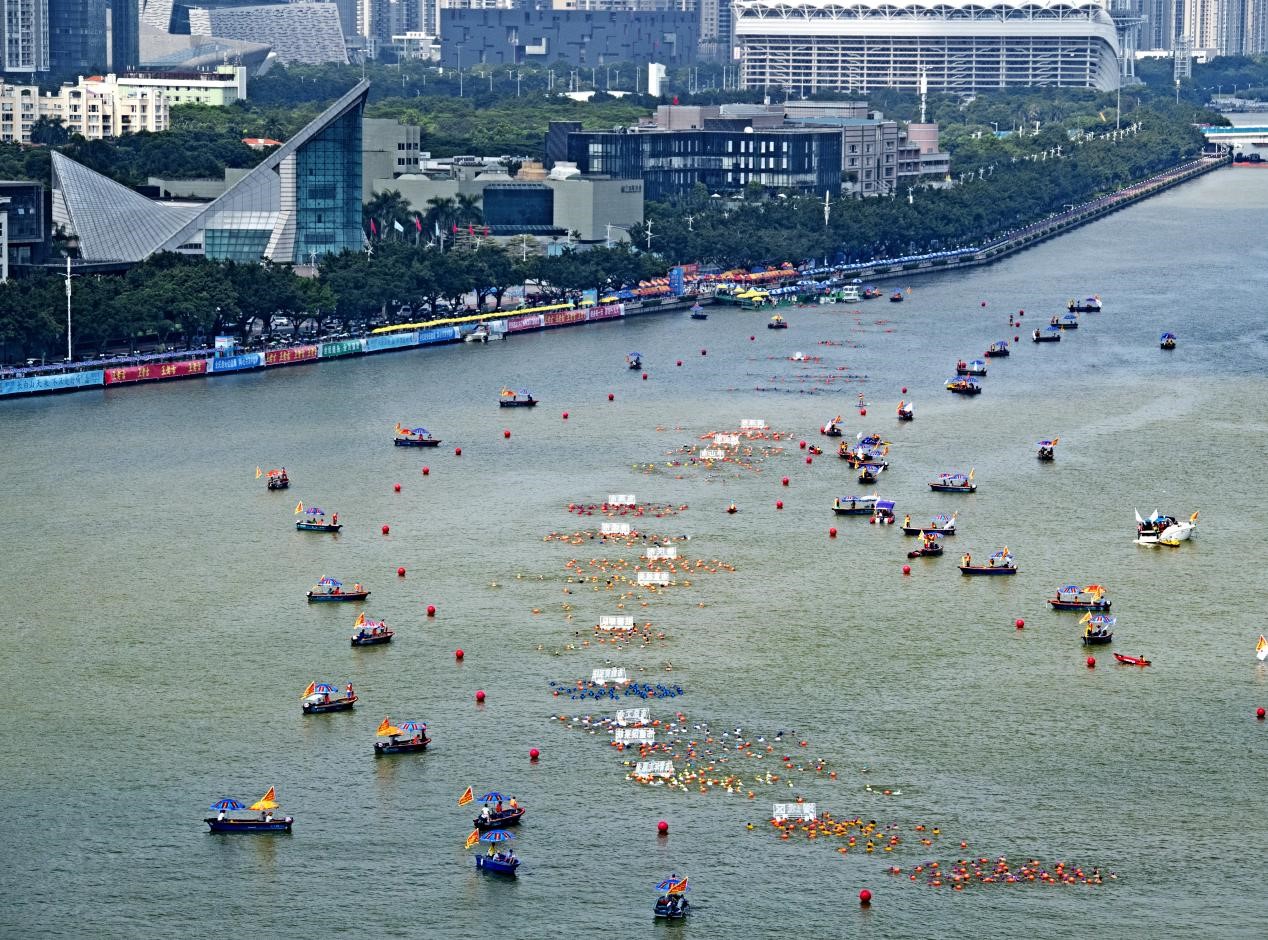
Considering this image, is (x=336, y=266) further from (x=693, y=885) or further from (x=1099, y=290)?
(x=693, y=885)

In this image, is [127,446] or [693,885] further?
[127,446]

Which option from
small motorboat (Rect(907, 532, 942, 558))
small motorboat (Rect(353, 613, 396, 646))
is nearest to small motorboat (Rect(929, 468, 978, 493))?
small motorboat (Rect(907, 532, 942, 558))

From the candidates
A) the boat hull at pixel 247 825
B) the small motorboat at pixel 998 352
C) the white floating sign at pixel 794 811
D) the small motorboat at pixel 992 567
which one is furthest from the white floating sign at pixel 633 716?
the small motorboat at pixel 998 352

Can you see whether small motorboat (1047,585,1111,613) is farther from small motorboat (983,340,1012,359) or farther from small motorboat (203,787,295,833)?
small motorboat (983,340,1012,359)

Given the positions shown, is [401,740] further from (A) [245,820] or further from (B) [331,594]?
(B) [331,594]

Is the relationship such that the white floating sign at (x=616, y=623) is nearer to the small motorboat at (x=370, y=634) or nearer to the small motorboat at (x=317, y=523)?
the small motorboat at (x=370, y=634)

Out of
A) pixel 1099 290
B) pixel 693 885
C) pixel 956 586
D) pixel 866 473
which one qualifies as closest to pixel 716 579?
pixel 956 586

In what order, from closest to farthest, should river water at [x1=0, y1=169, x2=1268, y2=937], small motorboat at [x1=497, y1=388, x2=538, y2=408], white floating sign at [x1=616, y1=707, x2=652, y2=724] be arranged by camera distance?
river water at [x1=0, y1=169, x2=1268, y2=937] < white floating sign at [x1=616, y1=707, x2=652, y2=724] < small motorboat at [x1=497, y1=388, x2=538, y2=408]

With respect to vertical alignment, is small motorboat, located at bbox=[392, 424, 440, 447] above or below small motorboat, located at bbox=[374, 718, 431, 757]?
above
